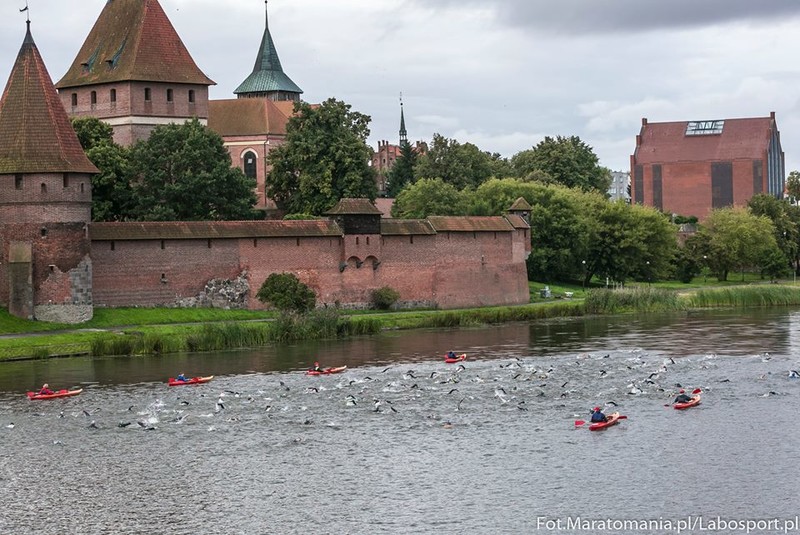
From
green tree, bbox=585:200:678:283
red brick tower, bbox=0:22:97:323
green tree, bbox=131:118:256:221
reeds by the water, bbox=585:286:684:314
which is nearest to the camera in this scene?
red brick tower, bbox=0:22:97:323

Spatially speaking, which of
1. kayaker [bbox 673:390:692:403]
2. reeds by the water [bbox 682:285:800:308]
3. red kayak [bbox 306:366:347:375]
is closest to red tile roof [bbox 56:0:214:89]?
reeds by the water [bbox 682:285:800:308]

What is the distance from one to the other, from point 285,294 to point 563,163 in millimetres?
59267

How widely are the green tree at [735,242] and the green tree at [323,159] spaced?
27971 millimetres

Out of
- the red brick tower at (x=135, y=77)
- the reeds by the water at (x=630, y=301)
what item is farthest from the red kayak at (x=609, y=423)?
the red brick tower at (x=135, y=77)

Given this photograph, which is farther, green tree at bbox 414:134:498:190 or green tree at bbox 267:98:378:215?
green tree at bbox 414:134:498:190

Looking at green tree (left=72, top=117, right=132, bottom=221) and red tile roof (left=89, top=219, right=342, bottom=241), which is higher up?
green tree (left=72, top=117, right=132, bottom=221)

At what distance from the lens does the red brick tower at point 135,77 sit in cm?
7412

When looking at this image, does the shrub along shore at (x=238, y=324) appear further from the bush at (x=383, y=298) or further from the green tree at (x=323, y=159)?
the green tree at (x=323, y=159)

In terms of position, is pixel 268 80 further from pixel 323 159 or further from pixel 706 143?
pixel 706 143

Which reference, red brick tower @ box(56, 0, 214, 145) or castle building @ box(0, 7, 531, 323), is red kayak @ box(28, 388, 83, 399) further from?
red brick tower @ box(56, 0, 214, 145)

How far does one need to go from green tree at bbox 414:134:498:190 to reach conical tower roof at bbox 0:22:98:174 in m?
49.6

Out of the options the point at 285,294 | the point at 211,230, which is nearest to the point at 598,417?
the point at 285,294

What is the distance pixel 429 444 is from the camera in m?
32.1

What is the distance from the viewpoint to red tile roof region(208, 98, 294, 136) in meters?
93.6
